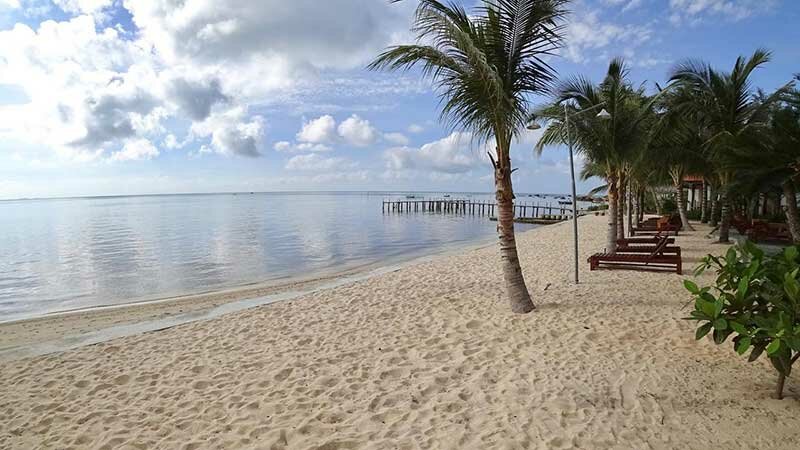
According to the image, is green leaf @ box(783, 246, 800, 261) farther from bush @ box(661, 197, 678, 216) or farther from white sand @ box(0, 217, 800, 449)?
bush @ box(661, 197, 678, 216)

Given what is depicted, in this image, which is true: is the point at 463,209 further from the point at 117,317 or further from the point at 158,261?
the point at 117,317

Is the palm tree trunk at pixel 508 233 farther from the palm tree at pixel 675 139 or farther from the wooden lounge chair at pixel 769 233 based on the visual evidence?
the wooden lounge chair at pixel 769 233

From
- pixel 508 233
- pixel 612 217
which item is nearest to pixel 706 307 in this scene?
pixel 508 233

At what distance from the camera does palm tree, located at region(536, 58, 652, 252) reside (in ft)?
35.3

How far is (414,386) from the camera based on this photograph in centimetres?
411

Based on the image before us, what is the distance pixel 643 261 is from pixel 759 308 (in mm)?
6592

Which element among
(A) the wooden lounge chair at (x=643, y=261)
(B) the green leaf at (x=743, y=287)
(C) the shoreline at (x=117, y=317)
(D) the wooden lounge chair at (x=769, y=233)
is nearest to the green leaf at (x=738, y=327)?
(B) the green leaf at (x=743, y=287)

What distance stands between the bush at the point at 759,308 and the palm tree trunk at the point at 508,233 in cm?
310

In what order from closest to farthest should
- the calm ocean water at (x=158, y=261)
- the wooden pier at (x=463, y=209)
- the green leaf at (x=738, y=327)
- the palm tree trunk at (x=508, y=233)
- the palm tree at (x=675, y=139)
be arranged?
the green leaf at (x=738, y=327) → the palm tree trunk at (x=508, y=233) → the calm ocean water at (x=158, y=261) → the palm tree at (x=675, y=139) → the wooden pier at (x=463, y=209)

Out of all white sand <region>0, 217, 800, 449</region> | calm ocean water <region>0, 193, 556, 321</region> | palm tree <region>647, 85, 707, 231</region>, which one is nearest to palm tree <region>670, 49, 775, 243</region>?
palm tree <region>647, 85, 707, 231</region>

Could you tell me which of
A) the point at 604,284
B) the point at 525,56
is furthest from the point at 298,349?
the point at 604,284

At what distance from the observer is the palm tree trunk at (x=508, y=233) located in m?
6.34

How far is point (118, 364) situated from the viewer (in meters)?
5.02

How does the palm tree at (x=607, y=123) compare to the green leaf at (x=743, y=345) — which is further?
the palm tree at (x=607, y=123)
